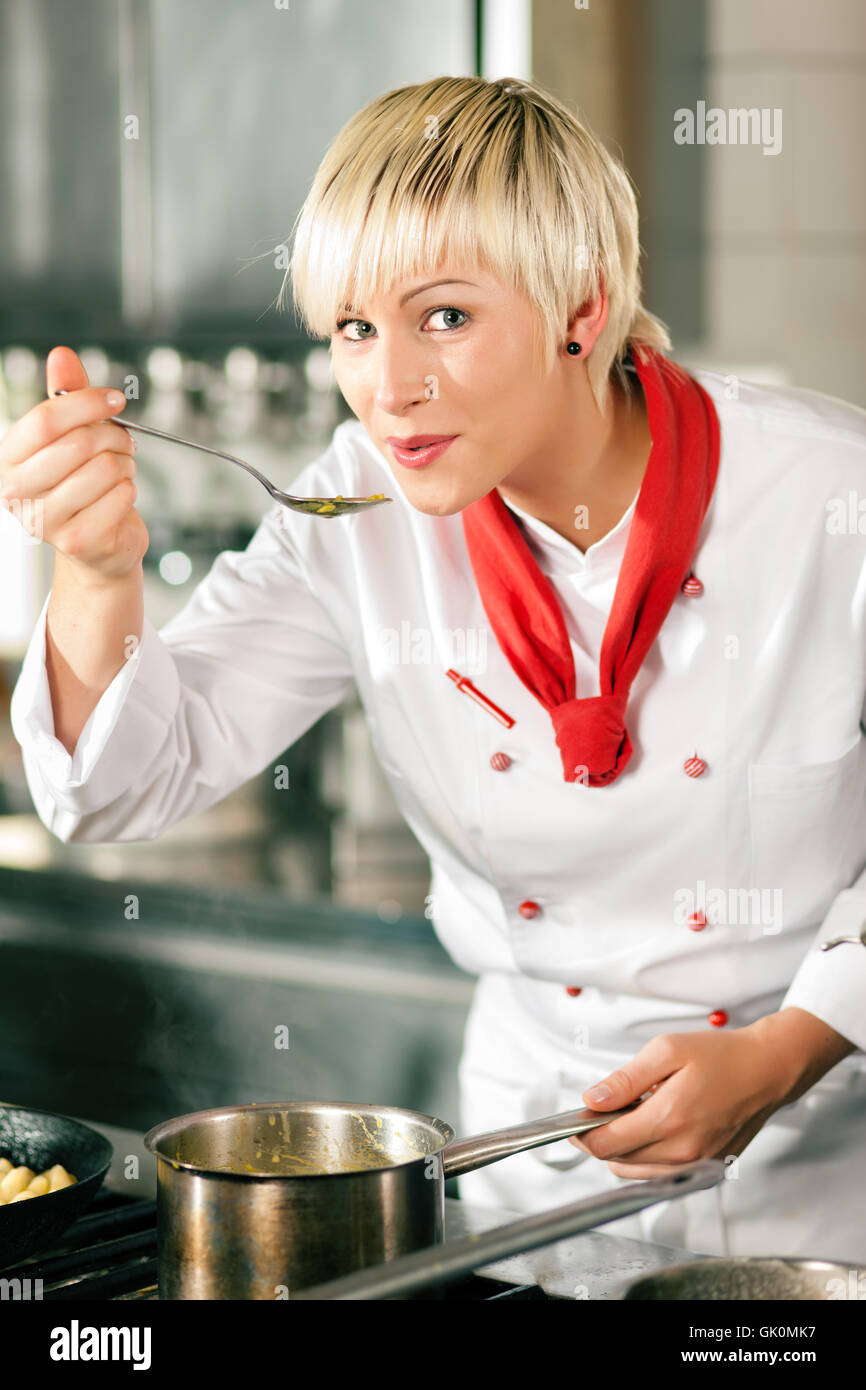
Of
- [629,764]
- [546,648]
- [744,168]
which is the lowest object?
[629,764]

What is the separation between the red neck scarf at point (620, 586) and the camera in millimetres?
1296

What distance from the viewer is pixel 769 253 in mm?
2600

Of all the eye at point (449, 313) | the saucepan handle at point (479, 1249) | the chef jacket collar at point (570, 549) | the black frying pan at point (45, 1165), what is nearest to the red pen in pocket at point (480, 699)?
the chef jacket collar at point (570, 549)

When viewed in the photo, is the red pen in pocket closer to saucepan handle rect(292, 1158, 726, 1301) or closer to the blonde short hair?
the blonde short hair

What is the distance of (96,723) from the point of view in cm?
121

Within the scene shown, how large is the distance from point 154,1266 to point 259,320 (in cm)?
223

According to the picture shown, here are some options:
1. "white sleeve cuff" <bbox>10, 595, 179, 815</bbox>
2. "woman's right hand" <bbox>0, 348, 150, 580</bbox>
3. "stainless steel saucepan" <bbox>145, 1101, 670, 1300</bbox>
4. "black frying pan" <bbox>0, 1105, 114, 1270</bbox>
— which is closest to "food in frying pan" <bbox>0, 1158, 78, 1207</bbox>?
"black frying pan" <bbox>0, 1105, 114, 1270</bbox>

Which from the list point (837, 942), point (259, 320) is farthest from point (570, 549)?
point (259, 320)

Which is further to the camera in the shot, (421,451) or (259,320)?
(259,320)

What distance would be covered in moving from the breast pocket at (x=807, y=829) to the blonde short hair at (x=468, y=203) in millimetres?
426

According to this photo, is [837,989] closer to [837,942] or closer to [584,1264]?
[837,942]

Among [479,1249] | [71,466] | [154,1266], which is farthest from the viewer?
[71,466]

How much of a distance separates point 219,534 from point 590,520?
181cm

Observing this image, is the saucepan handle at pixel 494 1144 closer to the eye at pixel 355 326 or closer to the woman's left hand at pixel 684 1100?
the woman's left hand at pixel 684 1100
